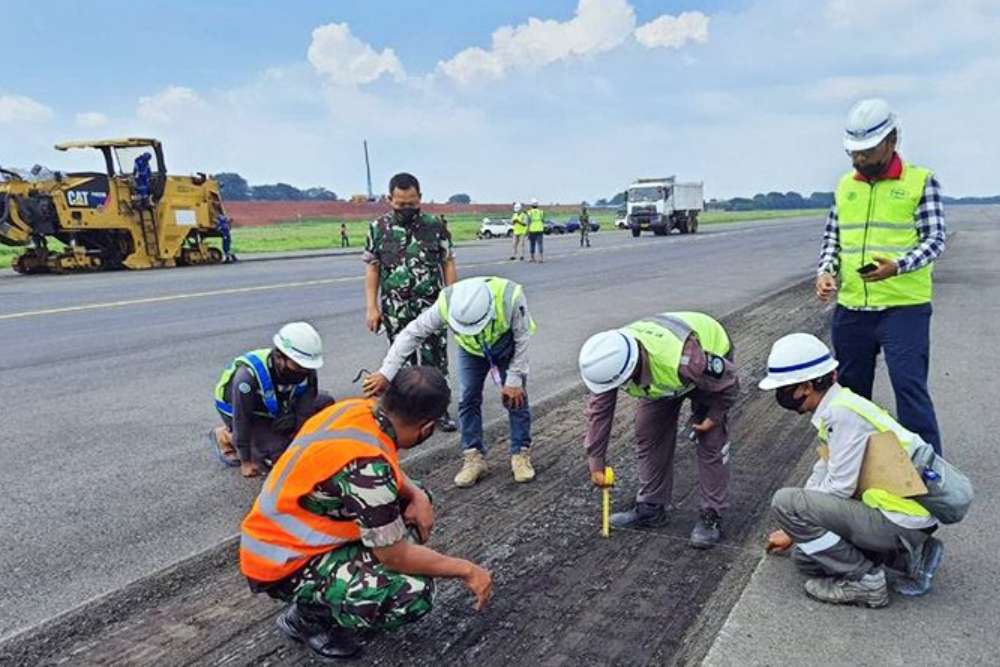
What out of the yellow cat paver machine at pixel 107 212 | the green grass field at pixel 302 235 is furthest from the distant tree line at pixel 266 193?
the yellow cat paver machine at pixel 107 212

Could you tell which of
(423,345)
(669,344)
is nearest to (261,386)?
(423,345)

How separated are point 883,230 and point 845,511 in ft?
5.12

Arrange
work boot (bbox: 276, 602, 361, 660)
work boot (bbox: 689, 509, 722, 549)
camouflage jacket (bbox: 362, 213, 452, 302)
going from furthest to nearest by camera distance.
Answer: camouflage jacket (bbox: 362, 213, 452, 302) → work boot (bbox: 689, 509, 722, 549) → work boot (bbox: 276, 602, 361, 660)

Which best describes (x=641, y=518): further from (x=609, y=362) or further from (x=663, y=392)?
(x=609, y=362)

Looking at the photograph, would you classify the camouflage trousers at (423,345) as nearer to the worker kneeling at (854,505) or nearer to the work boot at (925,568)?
the worker kneeling at (854,505)

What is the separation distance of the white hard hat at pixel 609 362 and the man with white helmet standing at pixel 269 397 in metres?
1.83

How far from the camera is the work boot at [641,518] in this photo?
13.1ft

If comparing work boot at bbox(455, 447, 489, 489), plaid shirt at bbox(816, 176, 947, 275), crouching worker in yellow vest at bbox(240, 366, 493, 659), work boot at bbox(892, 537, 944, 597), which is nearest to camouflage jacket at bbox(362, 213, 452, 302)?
work boot at bbox(455, 447, 489, 489)

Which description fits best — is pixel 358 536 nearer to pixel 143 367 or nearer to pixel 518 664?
pixel 518 664

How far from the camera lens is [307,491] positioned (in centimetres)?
269

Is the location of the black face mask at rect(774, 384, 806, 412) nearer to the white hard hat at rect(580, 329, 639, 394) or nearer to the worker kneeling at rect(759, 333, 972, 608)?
the worker kneeling at rect(759, 333, 972, 608)

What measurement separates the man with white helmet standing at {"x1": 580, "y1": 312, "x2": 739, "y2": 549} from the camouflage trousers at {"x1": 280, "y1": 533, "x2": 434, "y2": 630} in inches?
43.3

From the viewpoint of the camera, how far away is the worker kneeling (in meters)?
3.16

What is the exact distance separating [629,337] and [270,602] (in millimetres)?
1902
